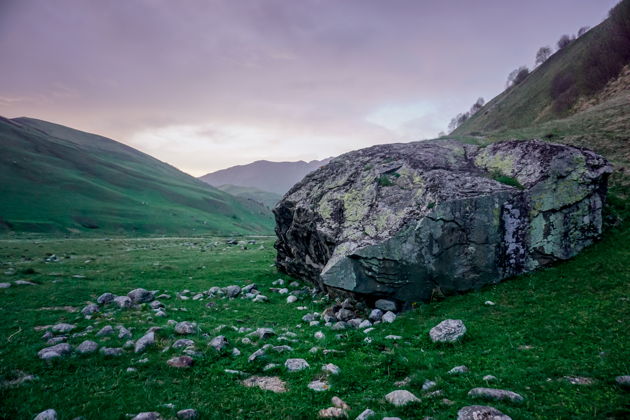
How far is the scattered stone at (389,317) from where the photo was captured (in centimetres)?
1481

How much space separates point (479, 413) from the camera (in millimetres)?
6512

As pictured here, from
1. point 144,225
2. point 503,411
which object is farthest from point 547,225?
point 144,225

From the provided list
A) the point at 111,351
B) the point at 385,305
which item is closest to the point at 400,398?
the point at 385,305

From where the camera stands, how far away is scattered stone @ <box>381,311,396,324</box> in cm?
1481

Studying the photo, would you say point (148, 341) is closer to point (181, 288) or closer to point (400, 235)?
point (181, 288)

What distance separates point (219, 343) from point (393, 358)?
259 inches

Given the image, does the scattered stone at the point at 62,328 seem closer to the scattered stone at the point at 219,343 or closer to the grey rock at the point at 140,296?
the grey rock at the point at 140,296

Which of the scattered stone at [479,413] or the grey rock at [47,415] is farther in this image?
the grey rock at [47,415]

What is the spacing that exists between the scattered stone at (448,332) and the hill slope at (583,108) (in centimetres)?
1919

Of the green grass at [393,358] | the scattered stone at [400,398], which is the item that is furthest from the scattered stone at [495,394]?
the scattered stone at [400,398]

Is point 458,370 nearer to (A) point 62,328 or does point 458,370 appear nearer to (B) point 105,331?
(B) point 105,331

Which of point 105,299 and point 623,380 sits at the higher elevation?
point 623,380

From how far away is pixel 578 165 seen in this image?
17906mm

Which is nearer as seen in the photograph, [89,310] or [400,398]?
[400,398]
